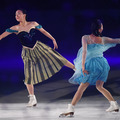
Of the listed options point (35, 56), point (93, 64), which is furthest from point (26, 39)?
point (93, 64)

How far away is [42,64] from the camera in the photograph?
7.23m

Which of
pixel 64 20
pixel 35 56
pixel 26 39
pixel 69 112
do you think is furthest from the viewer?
pixel 64 20

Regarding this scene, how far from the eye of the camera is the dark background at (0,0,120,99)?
16.7m

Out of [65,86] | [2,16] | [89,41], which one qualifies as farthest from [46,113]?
[2,16]

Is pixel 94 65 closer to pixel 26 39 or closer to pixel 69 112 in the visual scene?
pixel 69 112

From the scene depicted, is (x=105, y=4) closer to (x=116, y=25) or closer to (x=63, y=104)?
(x=116, y=25)

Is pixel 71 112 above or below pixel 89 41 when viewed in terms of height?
below

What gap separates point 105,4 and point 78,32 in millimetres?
1786

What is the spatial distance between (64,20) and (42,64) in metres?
11.1

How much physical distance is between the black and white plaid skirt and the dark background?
871 centimetres

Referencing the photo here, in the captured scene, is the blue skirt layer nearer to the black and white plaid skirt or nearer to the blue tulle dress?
the blue tulle dress

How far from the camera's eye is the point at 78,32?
18.1m

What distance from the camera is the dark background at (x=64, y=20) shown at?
16.7 m

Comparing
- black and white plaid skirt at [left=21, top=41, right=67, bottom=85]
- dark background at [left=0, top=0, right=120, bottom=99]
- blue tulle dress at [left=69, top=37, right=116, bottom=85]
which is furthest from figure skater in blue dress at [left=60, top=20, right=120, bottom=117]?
dark background at [left=0, top=0, right=120, bottom=99]
